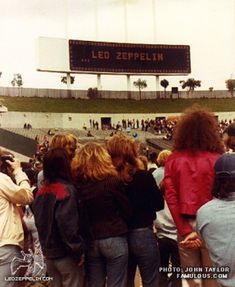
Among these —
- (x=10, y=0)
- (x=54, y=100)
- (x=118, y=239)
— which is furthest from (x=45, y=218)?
(x=54, y=100)

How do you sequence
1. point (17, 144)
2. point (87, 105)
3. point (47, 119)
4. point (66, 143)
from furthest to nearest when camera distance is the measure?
point (87, 105) → point (47, 119) → point (17, 144) → point (66, 143)

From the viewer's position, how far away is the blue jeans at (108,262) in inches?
119

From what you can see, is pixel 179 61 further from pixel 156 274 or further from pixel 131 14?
pixel 156 274

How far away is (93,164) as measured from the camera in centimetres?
304

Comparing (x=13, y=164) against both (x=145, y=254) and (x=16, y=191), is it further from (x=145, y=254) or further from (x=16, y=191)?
(x=145, y=254)

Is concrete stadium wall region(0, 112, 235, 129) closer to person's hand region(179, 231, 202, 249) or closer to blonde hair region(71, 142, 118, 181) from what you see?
blonde hair region(71, 142, 118, 181)

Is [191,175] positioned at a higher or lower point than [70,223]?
higher

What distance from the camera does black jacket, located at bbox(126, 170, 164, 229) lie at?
10.2ft

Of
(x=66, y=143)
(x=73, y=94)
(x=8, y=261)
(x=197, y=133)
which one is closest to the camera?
(x=197, y=133)

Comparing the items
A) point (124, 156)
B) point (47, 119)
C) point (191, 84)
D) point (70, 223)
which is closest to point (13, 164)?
point (70, 223)

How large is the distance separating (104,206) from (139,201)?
0.24 meters

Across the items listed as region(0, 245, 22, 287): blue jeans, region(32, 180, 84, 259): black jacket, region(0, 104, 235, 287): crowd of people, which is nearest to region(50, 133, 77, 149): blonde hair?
region(0, 104, 235, 287): crowd of people

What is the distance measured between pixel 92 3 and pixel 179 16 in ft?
3.85

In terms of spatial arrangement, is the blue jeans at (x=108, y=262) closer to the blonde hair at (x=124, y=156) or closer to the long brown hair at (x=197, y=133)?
the blonde hair at (x=124, y=156)
